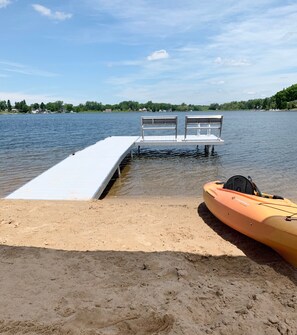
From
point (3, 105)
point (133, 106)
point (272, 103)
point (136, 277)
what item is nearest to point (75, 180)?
point (136, 277)

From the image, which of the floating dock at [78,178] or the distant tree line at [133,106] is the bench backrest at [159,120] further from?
the distant tree line at [133,106]

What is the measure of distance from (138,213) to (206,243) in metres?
1.71

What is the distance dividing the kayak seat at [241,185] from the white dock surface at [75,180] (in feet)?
10.5

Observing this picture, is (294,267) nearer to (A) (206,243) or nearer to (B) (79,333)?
(A) (206,243)

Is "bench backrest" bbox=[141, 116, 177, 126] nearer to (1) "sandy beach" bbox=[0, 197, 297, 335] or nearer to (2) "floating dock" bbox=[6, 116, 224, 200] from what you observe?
(2) "floating dock" bbox=[6, 116, 224, 200]

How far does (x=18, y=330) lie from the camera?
9.20 feet

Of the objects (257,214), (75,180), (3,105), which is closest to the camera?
(257,214)

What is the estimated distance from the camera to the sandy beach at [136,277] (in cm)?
299

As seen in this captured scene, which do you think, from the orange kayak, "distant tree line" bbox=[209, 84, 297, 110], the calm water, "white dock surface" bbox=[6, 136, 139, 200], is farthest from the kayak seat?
"distant tree line" bbox=[209, 84, 297, 110]

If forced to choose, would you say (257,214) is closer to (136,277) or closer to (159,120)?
(136,277)

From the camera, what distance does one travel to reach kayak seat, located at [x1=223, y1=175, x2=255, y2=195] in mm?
5672

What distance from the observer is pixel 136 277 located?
3.83 meters

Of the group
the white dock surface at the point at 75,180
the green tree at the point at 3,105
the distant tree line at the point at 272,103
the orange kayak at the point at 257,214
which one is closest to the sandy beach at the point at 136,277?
the orange kayak at the point at 257,214

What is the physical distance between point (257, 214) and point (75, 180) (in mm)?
5293
